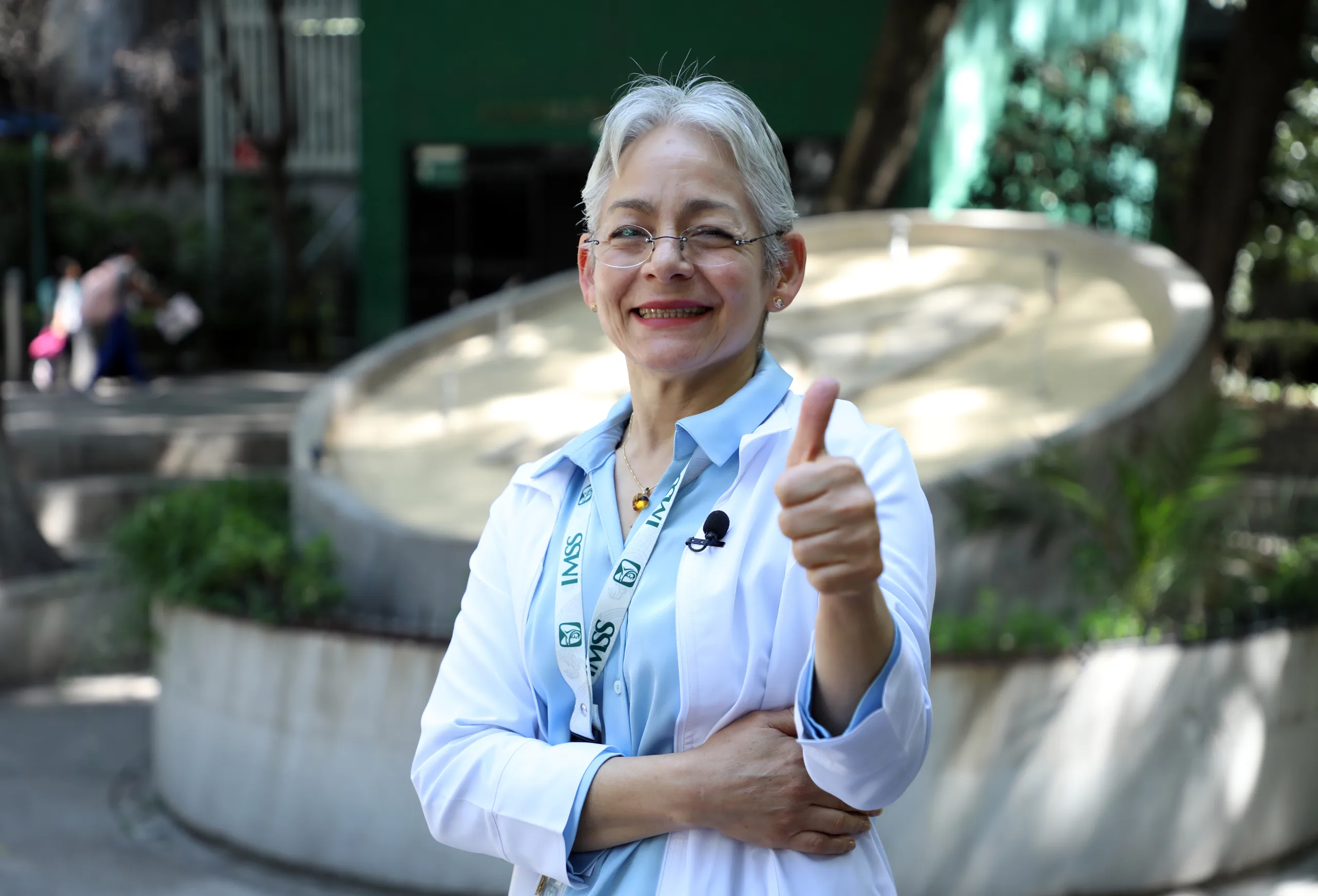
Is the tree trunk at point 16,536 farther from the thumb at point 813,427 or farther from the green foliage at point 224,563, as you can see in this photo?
the thumb at point 813,427

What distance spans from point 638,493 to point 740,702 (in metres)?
0.35

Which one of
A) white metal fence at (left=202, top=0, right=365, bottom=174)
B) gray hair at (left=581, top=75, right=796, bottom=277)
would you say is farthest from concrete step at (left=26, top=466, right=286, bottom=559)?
white metal fence at (left=202, top=0, right=365, bottom=174)

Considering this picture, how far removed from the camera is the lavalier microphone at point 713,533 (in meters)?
1.79

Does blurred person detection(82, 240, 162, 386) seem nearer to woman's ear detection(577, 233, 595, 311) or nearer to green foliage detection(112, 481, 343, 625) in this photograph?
green foliage detection(112, 481, 343, 625)

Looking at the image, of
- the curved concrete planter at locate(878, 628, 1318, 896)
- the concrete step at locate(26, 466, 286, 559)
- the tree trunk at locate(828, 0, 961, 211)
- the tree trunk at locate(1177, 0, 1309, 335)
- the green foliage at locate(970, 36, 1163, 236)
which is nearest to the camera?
the curved concrete planter at locate(878, 628, 1318, 896)

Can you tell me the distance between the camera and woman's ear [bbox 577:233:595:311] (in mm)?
2080

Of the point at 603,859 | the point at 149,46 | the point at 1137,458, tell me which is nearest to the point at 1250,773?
the point at 1137,458

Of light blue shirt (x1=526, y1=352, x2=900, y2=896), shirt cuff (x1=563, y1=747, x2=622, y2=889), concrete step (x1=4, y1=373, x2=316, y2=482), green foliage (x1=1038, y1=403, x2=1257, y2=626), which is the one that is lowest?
concrete step (x1=4, y1=373, x2=316, y2=482)

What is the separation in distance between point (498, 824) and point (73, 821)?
4.51 meters

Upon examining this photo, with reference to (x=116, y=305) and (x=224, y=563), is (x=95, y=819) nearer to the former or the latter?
(x=224, y=563)

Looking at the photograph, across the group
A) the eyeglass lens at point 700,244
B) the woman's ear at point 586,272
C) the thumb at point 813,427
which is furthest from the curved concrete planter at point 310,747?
the thumb at point 813,427

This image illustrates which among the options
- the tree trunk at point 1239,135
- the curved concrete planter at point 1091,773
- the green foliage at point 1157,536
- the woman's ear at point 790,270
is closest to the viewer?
the woman's ear at point 790,270

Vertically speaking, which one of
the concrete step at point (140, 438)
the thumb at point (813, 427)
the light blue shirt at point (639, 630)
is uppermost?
the thumb at point (813, 427)

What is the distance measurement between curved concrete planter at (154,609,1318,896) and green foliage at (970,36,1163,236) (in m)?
11.4
